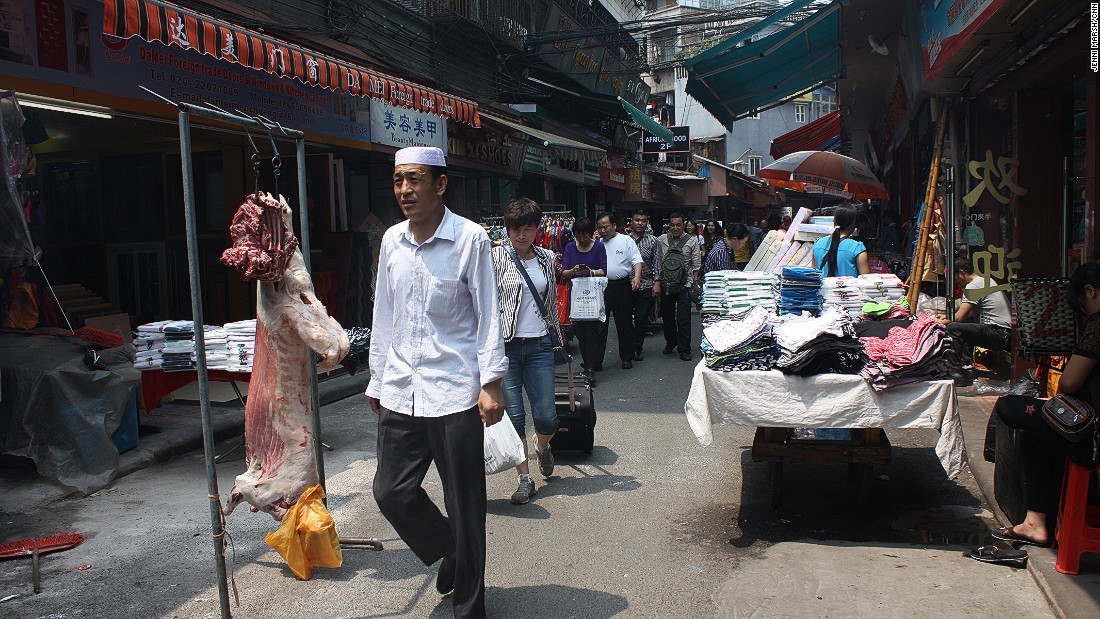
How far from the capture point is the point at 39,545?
4.68 meters

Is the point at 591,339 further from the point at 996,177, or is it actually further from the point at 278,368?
the point at 278,368

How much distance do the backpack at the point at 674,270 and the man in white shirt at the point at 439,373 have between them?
7602 mm

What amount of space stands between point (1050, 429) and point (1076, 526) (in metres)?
0.45

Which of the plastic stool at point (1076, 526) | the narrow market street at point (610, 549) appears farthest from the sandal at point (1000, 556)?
the plastic stool at point (1076, 526)

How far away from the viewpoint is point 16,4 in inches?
247

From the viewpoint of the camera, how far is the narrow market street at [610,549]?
3.88 metres

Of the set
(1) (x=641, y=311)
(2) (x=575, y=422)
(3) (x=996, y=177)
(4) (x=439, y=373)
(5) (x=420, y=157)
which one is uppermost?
(3) (x=996, y=177)

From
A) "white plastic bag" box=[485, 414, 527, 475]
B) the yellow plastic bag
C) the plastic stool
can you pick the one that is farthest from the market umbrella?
the yellow plastic bag

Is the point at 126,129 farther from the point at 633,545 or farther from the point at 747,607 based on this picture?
the point at 747,607

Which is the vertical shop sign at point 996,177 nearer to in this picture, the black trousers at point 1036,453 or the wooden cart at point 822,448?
the wooden cart at point 822,448

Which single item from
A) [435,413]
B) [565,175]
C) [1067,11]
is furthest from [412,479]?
[565,175]

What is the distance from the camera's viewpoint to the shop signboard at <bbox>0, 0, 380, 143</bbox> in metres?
6.39

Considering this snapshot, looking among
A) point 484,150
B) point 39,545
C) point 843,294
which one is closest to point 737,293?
point 843,294

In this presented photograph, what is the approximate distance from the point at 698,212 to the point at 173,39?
117 feet
